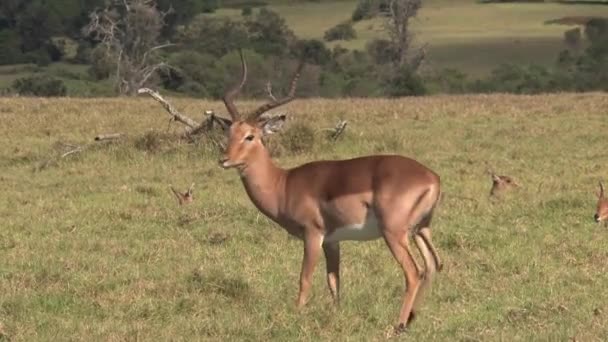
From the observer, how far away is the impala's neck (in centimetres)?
845

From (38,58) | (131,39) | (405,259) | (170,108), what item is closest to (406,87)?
(131,39)

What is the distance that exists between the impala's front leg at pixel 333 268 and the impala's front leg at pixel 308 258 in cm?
23

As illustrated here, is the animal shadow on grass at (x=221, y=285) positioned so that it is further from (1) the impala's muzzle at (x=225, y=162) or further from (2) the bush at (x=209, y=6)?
(2) the bush at (x=209, y=6)

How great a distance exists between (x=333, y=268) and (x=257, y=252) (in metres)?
2.31

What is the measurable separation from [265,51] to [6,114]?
38.5 metres

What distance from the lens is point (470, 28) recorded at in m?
85.5

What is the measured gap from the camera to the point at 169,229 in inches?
467

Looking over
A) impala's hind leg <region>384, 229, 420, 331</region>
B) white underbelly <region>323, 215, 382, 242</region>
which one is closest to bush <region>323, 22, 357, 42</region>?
white underbelly <region>323, 215, 382, 242</region>

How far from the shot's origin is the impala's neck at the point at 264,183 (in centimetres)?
845

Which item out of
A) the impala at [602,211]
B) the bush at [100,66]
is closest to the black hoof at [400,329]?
the impala at [602,211]

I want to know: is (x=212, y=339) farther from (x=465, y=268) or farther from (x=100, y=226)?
(x=100, y=226)

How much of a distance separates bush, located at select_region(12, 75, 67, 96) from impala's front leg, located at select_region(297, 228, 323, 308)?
34.3 meters

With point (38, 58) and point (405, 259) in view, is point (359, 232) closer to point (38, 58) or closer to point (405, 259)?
point (405, 259)

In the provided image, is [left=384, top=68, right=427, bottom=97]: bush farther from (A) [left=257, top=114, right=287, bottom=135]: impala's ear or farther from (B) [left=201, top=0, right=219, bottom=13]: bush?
(B) [left=201, top=0, right=219, bottom=13]: bush
